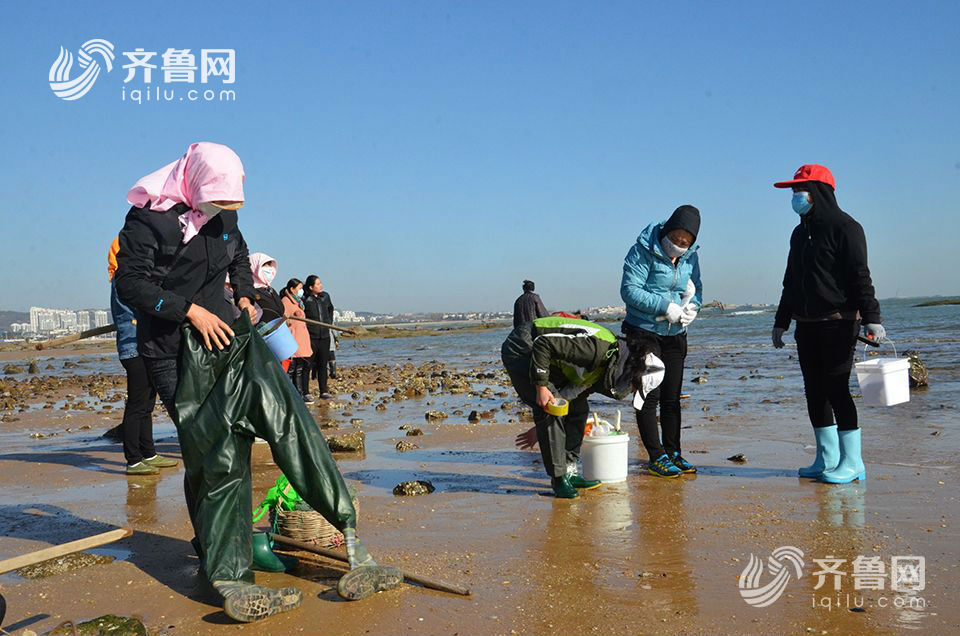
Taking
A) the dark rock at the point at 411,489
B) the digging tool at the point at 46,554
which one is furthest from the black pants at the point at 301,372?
the digging tool at the point at 46,554

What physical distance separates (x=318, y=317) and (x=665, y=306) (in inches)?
288

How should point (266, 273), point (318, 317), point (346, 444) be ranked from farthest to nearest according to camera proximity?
point (318, 317) → point (266, 273) → point (346, 444)

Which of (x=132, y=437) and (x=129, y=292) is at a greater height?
(x=129, y=292)

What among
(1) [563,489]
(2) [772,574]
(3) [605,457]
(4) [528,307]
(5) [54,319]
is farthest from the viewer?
(5) [54,319]

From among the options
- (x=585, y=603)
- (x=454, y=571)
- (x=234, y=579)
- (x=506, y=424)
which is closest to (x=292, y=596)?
(x=234, y=579)

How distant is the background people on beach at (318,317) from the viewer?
12.0 meters

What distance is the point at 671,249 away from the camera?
5957 millimetres

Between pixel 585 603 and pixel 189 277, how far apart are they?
2.20 meters

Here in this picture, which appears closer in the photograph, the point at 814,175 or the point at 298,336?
the point at 814,175

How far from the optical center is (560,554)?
161 inches

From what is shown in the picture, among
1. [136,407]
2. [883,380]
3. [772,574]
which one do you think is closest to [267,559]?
[772,574]

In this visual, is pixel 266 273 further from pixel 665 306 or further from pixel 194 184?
pixel 194 184

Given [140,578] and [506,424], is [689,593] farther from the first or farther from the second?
[506,424]

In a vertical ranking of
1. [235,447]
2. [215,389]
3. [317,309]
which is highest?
[317,309]
